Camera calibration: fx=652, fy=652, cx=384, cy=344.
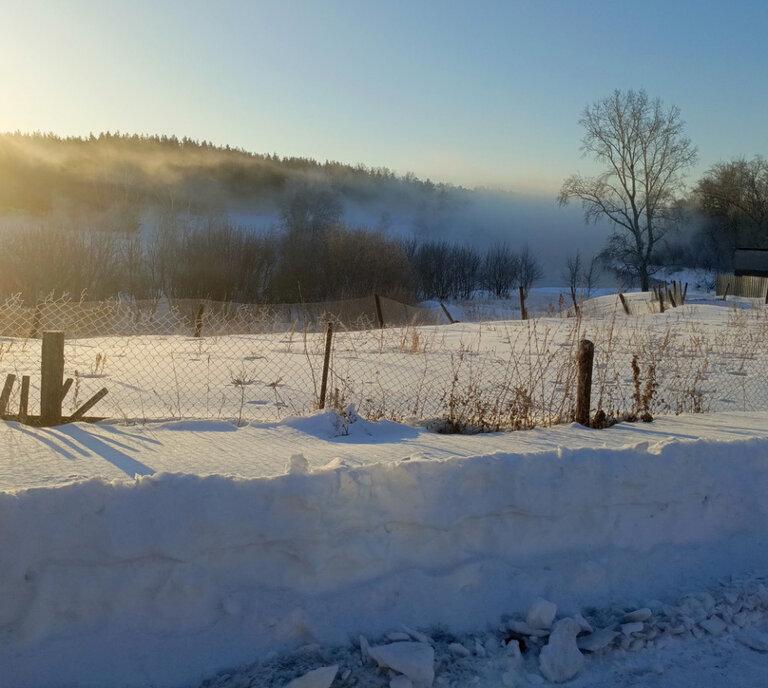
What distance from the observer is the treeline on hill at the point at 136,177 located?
50281 millimetres

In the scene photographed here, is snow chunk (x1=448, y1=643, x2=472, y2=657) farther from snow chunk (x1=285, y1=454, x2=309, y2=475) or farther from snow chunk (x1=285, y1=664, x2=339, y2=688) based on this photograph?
snow chunk (x1=285, y1=454, x2=309, y2=475)

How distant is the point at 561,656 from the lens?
3.15m

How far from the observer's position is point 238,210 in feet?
207

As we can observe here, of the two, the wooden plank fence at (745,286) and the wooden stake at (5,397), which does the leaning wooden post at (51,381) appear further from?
the wooden plank fence at (745,286)

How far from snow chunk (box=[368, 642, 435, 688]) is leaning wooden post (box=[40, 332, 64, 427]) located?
10.0 feet

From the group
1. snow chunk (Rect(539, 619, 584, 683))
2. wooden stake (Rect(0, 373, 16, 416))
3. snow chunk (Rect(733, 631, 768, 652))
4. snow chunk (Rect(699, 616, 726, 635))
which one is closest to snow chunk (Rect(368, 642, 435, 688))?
snow chunk (Rect(539, 619, 584, 683))

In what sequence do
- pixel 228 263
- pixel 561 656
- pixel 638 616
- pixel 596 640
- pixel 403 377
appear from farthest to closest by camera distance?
pixel 228 263 → pixel 403 377 → pixel 638 616 → pixel 596 640 → pixel 561 656

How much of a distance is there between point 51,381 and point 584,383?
428 cm

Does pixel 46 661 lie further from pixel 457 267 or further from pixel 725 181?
pixel 725 181

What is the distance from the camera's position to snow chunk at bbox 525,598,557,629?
3361 millimetres

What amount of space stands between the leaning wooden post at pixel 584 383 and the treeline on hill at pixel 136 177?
3951 centimetres

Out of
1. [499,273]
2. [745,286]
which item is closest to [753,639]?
[745,286]

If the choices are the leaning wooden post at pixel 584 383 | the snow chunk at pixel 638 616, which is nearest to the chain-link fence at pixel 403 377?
the leaning wooden post at pixel 584 383

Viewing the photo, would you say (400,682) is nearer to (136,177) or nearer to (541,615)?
(541,615)
